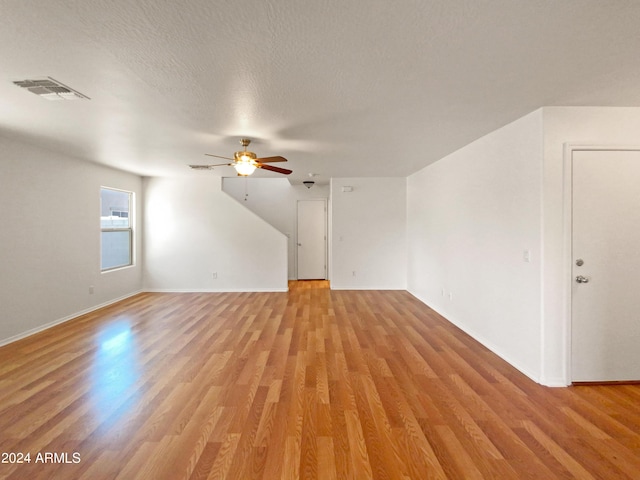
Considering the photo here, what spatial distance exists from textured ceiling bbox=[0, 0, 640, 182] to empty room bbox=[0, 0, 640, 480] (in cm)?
2

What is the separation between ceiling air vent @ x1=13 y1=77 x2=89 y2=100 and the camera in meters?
2.17

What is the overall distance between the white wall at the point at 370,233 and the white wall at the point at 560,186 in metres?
3.85

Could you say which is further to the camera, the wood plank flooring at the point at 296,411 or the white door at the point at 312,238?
the white door at the point at 312,238

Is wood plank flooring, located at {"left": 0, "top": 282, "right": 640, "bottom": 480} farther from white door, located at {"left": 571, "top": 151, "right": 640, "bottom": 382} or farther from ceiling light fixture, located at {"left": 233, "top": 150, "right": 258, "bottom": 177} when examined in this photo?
ceiling light fixture, located at {"left": 233, "top": 150, "right": 258, "bottom": 177}

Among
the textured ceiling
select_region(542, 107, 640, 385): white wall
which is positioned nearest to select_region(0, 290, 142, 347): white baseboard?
the textured ceiling

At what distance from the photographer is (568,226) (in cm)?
265

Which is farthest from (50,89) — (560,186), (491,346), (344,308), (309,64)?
(491,346)

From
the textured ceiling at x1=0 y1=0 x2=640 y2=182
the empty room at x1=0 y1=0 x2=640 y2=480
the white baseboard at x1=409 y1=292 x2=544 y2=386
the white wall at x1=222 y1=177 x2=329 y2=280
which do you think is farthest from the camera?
the white wall at x1=222 y1=177 x2=329 y2=280

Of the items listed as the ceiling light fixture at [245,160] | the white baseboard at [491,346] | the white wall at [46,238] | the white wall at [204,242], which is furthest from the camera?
the white wall at [204,242]

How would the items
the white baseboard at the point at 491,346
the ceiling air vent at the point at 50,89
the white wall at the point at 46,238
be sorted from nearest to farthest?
the ceiling air vent at the point at 50,89 → the white baseboard at the point at 491,346 → the white wall at the point at 46,238

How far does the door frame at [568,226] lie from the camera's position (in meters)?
2.64

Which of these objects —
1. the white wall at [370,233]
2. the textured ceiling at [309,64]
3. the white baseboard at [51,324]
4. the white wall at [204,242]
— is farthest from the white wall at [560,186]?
the white baseboard at [51,324]

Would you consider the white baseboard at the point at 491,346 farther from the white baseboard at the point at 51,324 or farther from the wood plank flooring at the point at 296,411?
the white baseboard at the point at 51,324

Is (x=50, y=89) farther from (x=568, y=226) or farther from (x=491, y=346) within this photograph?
(x=491, y=346)
